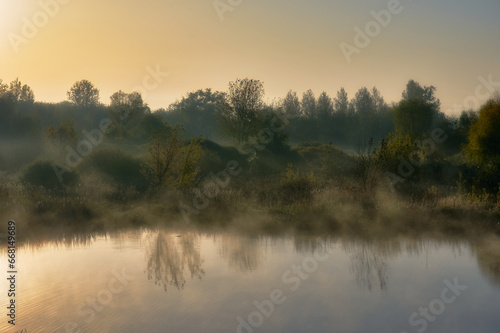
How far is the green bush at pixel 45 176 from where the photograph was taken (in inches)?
1256

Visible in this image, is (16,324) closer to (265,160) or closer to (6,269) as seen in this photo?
(6,269)

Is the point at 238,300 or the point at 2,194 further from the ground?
the point at 2,194

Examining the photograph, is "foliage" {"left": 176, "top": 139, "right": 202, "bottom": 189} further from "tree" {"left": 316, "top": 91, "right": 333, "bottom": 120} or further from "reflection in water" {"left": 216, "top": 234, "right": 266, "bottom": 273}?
"tree" {"left": 316, "top": 91, "right": 333, "bottom": 120}

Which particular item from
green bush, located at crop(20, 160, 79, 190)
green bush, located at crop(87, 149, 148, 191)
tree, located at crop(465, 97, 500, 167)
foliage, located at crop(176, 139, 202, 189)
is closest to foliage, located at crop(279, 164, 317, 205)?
foliage, located at crop(176, 139, 202, 189)

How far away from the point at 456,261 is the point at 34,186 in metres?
24.9

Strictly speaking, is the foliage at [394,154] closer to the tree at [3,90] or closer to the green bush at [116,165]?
the green bush at [116,165]

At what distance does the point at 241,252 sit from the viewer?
17000 millimetres

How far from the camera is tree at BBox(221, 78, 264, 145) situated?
Result: 58.5 metres

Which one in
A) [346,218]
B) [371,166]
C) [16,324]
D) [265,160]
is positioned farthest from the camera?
[265,160]

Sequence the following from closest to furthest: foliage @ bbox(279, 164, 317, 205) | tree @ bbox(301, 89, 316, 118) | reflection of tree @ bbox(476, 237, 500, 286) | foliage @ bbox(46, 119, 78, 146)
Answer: reflection of tree @ bbox(476, 237, 500, 286) → foliage @ bbox(279, 164, 317, 205) → foliage @ bbox(46, 119, 78, 146) → tree @ bbox(301, 89, 316, 118)

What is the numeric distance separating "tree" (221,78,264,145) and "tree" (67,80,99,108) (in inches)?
2463

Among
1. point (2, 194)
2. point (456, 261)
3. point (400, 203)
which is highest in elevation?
point (2, 194)

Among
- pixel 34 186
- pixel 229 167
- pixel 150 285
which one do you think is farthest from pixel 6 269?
pixel 229 167

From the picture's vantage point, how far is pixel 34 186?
98.4 feet
